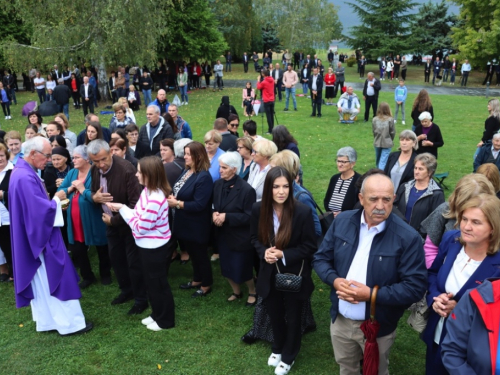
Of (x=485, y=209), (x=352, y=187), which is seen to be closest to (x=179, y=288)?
(x=352, y=187)

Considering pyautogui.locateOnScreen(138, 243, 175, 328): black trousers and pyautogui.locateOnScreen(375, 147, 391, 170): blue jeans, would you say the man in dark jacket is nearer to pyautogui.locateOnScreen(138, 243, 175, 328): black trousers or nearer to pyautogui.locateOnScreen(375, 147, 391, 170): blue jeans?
A: pyautogui.locateOnScreen(375, 147, 391, 170): blue jeans

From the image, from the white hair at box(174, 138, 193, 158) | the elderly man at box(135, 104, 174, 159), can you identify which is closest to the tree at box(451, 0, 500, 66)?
the elderly man at box(135, 104, 174, 159)

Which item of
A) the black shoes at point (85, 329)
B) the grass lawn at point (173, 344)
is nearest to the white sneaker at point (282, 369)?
the grass lawn at point (173, 344)

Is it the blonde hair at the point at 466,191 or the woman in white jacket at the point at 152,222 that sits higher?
the blonde hair at the point at 466,191

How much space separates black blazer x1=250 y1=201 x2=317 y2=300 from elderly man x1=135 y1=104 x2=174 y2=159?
432 centimetres

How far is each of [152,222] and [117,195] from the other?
2.91ft

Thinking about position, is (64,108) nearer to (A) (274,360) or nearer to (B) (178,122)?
(B) (178,122)

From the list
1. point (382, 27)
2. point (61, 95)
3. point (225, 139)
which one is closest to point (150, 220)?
point (225, 139)

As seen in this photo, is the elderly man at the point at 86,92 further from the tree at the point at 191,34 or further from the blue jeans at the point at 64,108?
the tree at the point at 191,34

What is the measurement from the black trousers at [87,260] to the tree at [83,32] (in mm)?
16430

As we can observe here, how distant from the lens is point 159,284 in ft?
15.9

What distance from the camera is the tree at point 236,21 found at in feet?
133

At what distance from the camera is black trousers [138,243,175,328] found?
4711mm

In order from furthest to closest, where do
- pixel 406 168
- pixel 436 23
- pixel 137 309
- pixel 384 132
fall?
pixel 436 23, pixel 384 132, pixel 406 168, pixel 137 309
